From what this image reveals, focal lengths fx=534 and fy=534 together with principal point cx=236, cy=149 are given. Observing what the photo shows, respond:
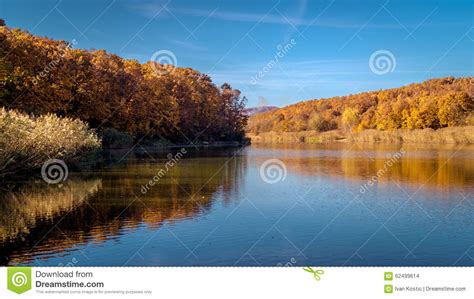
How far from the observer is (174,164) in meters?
36.5

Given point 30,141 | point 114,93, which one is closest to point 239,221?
point 30,141

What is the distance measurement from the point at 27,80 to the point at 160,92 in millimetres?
26254

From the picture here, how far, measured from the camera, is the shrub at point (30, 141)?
2262 cm
